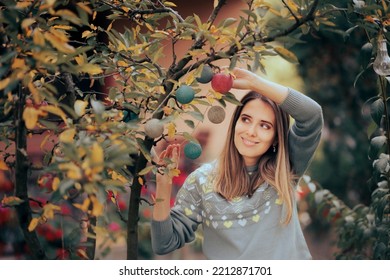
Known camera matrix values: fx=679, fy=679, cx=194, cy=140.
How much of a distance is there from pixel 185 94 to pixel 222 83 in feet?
0.42

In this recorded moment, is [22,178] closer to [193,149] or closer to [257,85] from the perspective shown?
[193,149]

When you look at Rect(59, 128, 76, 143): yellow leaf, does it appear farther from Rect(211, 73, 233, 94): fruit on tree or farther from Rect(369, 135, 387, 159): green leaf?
Rect(369, 135, 387, 159): green leaf

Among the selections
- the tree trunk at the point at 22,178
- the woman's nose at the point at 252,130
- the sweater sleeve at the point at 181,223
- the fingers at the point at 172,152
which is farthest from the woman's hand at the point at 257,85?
the tree trunk at the point at 22,178

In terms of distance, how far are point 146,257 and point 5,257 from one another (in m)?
0.58

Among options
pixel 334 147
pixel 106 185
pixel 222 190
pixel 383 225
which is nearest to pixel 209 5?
pixel 222 190

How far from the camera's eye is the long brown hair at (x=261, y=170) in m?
2.04

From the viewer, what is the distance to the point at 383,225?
231 centimetres

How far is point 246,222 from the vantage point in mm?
2043

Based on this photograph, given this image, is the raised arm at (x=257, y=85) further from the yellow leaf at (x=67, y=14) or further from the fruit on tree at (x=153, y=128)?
the yellow leaf at (x=67, y=14)

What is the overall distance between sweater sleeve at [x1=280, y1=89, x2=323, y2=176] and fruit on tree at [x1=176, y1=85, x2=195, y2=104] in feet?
1.30

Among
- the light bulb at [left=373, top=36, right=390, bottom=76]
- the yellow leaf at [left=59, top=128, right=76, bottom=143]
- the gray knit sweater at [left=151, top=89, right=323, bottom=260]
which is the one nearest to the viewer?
the yellow leaf at [left=59, top=128, right=76, bottom=143]

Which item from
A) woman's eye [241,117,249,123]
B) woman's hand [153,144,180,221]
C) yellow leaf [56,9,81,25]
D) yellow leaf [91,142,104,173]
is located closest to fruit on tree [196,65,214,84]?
woman's hand [153,144,180,221]

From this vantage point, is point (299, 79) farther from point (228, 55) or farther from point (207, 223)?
point (228, 55)

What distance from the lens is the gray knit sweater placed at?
2012mm
